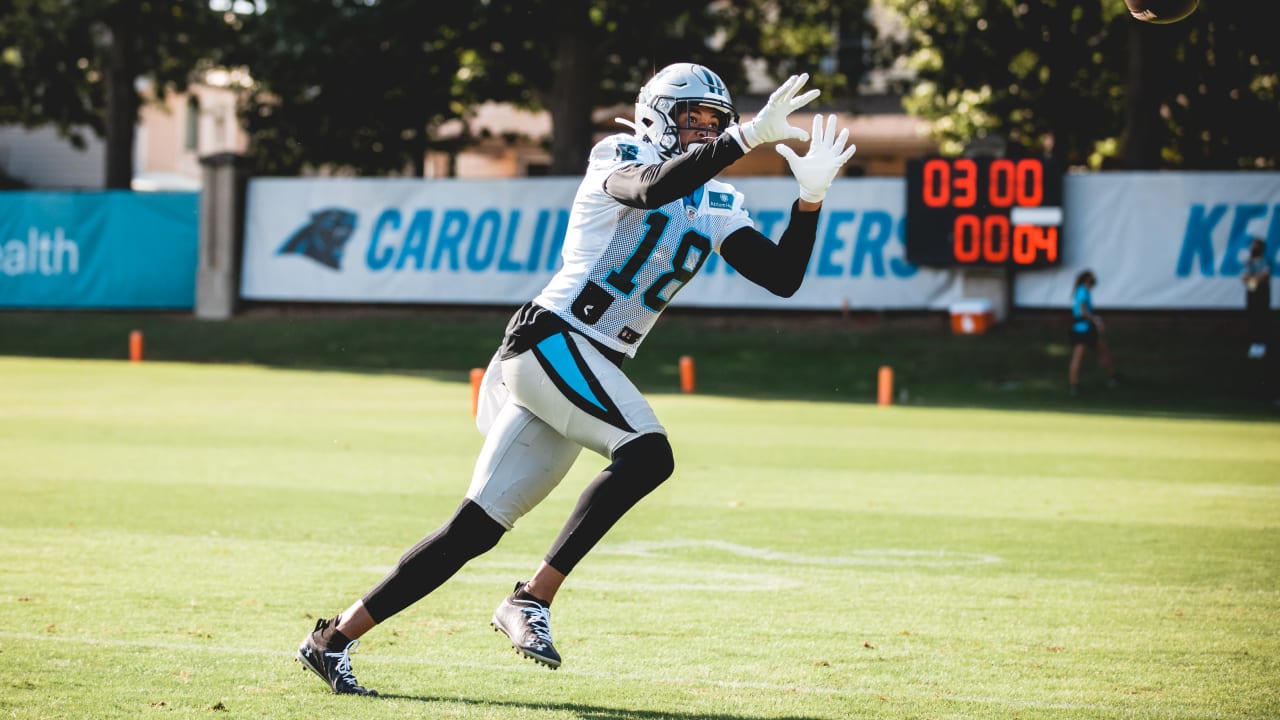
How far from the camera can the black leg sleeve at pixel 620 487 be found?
A: 5.11 m

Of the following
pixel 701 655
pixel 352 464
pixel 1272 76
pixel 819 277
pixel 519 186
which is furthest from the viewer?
pixel 1272 76

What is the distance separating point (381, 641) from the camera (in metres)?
6.22

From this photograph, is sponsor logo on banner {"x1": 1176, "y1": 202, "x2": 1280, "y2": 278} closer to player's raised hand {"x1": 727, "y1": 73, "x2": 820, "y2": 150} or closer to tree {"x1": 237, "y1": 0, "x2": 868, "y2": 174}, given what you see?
tree {"x1": 237, "y1": 0, "x2": 868, "y2": 174}

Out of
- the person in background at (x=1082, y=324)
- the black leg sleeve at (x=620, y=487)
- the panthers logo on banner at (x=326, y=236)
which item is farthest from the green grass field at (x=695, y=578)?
the panthers logo on banner at (x=326, y=236)

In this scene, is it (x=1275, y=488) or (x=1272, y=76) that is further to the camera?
(x=1272, y=76)

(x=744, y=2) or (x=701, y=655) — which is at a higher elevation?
(x=744, y=2)

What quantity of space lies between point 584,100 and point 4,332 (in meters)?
12.1

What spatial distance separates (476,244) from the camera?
28.0 meters

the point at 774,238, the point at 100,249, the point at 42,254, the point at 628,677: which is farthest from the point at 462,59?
the point at 628,677

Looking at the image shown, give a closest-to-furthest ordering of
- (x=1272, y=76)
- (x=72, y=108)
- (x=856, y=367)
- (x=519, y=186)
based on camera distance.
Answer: (x=856, y=367)
(x=519, y=186)
(x=1272, y=76)
(x=72, y=108)

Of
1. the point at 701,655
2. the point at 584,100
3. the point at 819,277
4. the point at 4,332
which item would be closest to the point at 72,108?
the point at 4,332

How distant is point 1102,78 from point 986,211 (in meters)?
10.7

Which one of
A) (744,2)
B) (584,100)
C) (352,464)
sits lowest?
(352,464)

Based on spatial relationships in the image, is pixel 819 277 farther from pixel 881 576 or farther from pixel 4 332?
pixel 881 576
